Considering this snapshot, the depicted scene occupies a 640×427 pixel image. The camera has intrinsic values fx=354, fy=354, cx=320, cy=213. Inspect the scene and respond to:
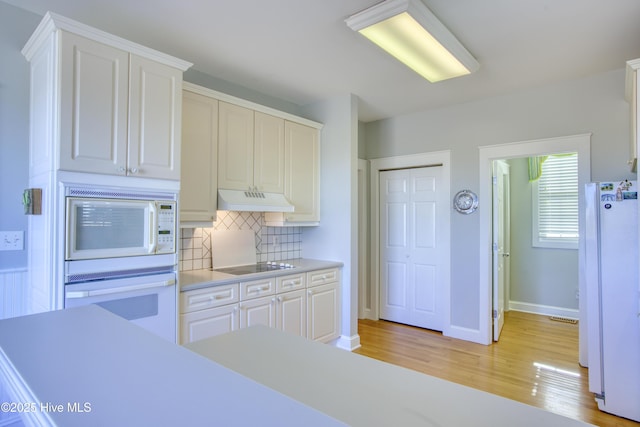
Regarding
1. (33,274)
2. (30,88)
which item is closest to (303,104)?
(30,88)

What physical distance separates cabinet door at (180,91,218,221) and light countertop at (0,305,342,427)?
190cm

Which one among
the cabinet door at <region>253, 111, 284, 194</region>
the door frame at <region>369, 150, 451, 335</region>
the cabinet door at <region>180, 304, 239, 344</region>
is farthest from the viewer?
the door frame at <region>369, 150, 451, 335</region>

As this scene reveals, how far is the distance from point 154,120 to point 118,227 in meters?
0.71

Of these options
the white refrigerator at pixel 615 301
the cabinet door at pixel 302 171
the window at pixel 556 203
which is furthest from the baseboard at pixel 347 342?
the window at pixel 556 203

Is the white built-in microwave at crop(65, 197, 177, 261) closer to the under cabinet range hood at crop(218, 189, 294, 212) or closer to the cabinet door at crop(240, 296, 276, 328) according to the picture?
the under cabinet range hood at crop(218, 189, 294, 212)

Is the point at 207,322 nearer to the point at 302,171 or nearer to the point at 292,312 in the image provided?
the point at 292,312

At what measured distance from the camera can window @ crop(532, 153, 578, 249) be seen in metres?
4.88

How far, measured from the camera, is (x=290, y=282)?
10.4ft

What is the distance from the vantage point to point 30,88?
2197 mm

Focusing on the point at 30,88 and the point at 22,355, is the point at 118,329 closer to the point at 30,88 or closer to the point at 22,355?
the point at 22,355

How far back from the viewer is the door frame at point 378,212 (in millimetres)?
4105

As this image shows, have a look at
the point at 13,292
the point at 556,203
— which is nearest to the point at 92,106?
the point at 13,292

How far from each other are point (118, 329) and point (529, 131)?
3921 mm

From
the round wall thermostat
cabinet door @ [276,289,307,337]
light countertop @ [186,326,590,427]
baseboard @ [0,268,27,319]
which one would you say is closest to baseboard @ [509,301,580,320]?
the round wall thermostat
